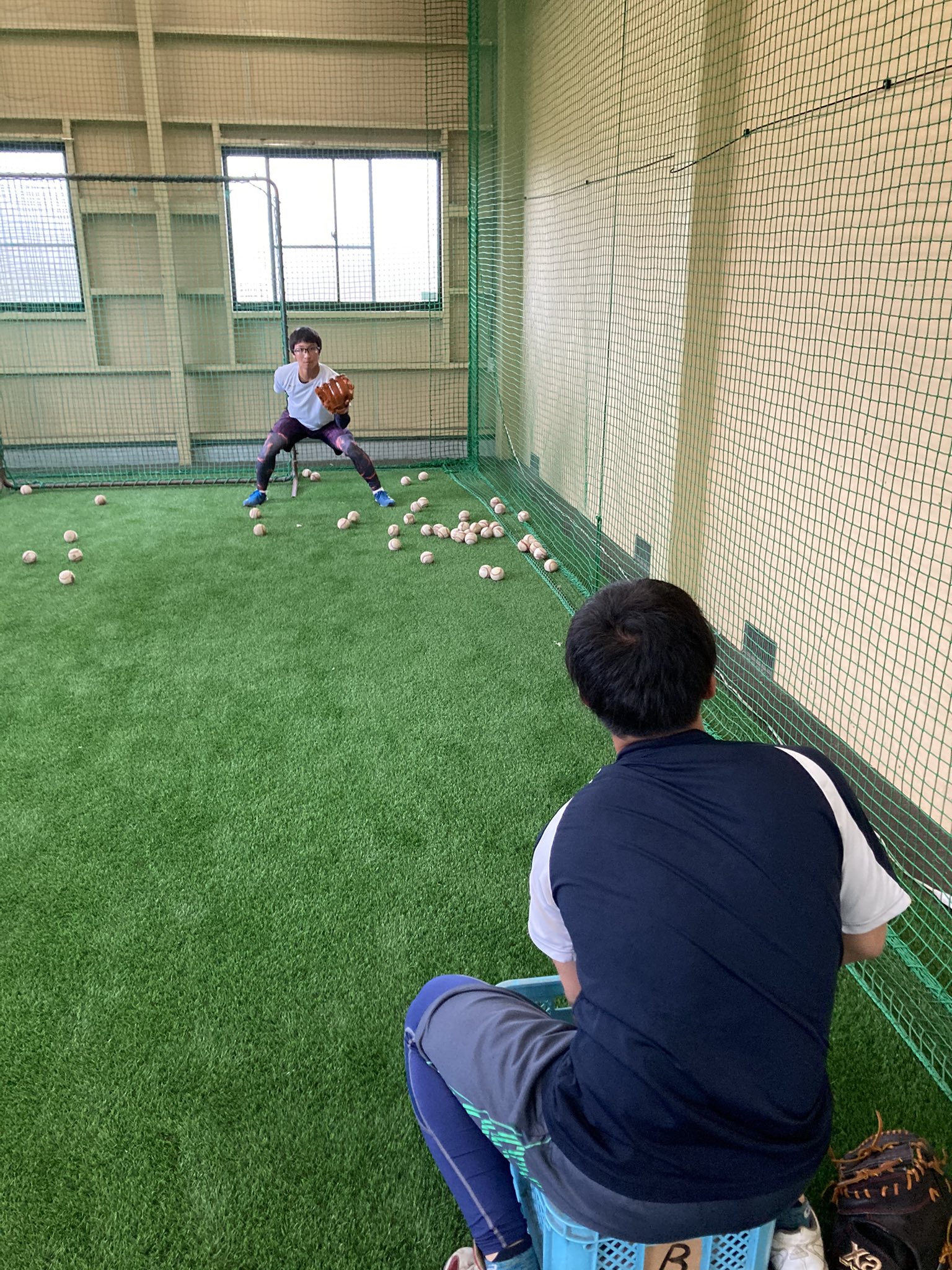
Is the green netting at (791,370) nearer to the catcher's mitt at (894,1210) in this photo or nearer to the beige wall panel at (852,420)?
the beige wall panel at (852,420)

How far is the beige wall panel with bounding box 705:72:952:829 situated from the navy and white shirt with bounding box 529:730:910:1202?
1.43 m

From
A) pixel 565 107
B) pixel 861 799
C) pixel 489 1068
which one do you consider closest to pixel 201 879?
pixel 489 1068

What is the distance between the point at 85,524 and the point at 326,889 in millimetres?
4130

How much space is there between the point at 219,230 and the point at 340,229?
0.94m

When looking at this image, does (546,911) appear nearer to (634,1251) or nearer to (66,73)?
(634,1251)

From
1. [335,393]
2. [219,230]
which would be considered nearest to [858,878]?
[335,393]

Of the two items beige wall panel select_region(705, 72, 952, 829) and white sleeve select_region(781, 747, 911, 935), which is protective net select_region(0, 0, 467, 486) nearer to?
beige wall panel select_region(705, 72, 952, 829)

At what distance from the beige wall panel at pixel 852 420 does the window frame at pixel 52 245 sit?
5.56 meters

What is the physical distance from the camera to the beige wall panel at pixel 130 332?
283 inches

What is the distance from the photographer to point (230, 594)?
14.3 feet

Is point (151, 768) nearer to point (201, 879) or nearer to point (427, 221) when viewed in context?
point (201, 879)

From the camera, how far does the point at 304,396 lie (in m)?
5.84

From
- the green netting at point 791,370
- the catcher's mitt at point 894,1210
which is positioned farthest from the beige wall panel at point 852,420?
the catcher's mitt at point 894,1210

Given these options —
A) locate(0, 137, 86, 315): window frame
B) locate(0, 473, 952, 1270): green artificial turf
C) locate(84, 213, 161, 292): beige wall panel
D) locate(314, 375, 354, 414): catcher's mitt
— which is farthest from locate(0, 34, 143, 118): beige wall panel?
locate(0, 473, 952, 1270): green artificial turf
